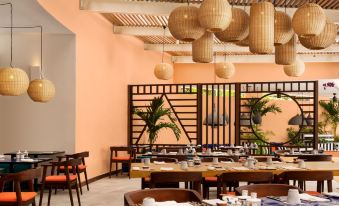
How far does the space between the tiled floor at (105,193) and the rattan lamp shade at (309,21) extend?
544cm

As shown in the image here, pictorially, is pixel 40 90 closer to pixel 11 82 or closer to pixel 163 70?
pixel 11 82

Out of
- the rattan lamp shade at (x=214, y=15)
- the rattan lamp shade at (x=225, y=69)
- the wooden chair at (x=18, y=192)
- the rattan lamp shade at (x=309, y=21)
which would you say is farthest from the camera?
the rattan lamp shade at (x=225, y=69)

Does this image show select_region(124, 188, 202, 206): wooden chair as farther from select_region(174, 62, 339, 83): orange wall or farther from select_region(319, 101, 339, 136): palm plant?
select_region(319, 101, 339, 136): palm plant

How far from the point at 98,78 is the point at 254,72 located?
8.09m

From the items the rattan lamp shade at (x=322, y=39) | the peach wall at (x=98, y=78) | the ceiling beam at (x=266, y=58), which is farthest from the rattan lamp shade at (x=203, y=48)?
the ceiling beam at (x=266, y=58)

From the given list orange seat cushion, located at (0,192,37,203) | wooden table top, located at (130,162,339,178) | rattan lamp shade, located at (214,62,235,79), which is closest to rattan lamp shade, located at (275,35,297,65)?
wooden table top, located at (130,162,339,178)

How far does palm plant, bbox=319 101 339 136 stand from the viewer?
59.5ft

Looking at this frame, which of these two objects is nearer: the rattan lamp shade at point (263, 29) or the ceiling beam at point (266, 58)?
the rattan lamp shade at point (263, 29)

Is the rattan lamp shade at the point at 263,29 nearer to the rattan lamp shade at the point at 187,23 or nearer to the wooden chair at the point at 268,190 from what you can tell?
the rattan lamp shade at the point at 187,23

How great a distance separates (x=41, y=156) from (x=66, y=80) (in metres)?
1.61

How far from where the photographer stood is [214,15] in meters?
2.97

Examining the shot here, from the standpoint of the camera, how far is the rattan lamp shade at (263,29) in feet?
9.86

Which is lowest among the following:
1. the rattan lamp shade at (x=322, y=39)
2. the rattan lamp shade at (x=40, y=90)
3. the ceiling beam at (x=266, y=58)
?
the rattan lamp shade at (x=40, y=90)

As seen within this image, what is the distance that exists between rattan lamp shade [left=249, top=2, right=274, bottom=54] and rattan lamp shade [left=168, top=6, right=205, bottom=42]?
351mm
